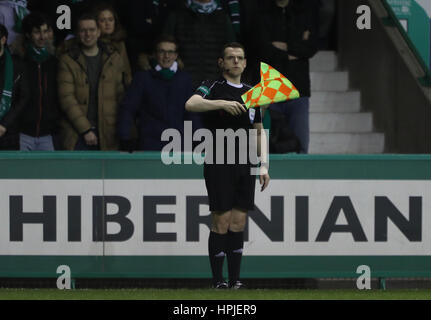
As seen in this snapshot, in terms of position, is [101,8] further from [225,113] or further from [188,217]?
[225,113]

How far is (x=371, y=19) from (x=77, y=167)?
181 inches

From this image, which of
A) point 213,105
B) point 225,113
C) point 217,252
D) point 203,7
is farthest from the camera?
point 203,7

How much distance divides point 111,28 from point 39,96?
3.75 feet

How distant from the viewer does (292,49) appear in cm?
1068

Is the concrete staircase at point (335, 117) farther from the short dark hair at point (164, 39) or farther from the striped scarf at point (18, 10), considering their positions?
the striped scarf at point (18, 10)

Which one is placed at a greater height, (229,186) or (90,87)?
(90,87)

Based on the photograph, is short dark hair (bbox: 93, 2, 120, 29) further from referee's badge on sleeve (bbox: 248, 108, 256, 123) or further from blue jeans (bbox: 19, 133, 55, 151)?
referee's badge on sleeve (bbox: 248, 108, 256, 123)

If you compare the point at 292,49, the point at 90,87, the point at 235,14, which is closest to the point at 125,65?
the point at 90,87

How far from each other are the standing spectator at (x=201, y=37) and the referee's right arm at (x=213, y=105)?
2.62 metres

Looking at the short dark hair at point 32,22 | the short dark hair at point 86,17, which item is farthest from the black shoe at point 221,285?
the short dark hair at point 32,22

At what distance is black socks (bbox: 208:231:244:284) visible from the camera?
838 centimetres

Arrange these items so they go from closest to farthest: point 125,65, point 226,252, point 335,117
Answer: point 226,252
point 125,65
point 335,117

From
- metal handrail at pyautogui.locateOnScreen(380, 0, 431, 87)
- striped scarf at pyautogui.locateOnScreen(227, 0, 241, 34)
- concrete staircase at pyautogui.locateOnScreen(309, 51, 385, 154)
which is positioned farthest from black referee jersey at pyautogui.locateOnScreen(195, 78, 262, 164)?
metal handrail at pyautogui.locateOnScreen(380, 0, 431, 87)

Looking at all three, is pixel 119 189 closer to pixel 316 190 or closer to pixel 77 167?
pixel 77 167
